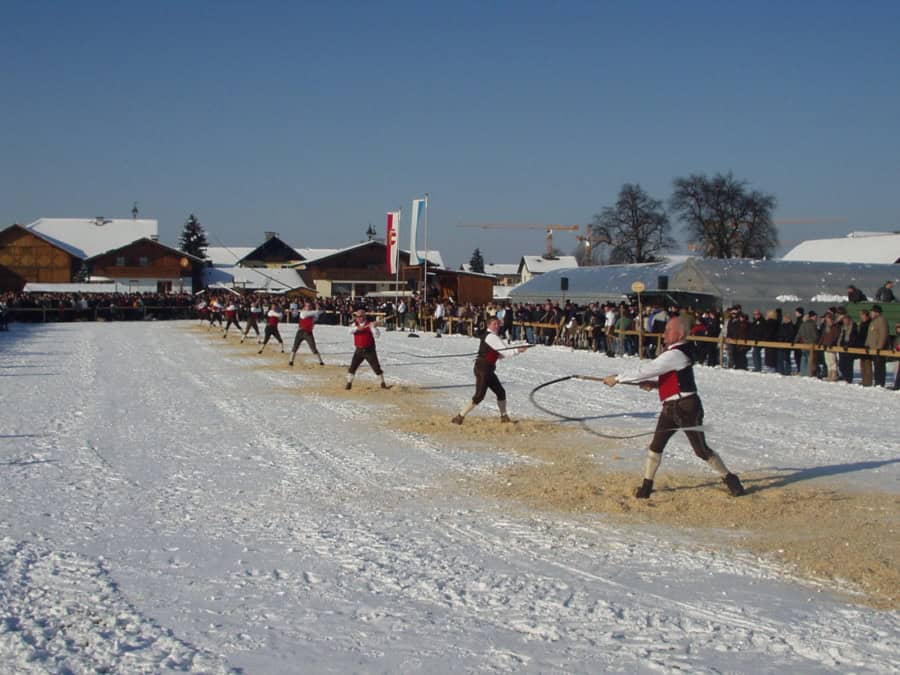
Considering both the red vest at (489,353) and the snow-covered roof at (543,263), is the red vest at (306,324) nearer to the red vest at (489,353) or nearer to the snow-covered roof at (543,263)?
the red vest at (489,353)

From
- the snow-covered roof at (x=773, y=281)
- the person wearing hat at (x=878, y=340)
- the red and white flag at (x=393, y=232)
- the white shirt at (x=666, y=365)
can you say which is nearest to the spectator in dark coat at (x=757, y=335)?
the person wearing hat at (x=878, y=340)

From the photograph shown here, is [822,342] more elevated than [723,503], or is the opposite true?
[822,342]

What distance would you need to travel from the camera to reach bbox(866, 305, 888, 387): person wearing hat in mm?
19391

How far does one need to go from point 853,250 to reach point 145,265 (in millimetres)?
60293

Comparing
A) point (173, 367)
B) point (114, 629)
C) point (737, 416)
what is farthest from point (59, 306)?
point (114, 629)

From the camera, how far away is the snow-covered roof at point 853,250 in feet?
180

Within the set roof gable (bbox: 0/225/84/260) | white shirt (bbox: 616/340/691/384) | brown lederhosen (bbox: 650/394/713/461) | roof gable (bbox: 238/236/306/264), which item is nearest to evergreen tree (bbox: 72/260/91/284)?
roof gable (bbox: 0/225/84/260)

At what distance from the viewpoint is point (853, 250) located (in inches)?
2285

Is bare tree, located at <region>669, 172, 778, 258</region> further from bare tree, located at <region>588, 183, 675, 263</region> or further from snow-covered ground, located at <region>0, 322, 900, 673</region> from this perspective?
snow-covered ground, located at <region>0, 322, 900, 673</region>

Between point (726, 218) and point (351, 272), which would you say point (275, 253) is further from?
point (726, 218)

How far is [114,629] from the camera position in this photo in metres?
5.68

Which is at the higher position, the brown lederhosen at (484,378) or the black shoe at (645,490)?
the brown lederhosen at (484,378)

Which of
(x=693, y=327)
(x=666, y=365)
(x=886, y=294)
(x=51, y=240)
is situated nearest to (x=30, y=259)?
(x=51, y=240)

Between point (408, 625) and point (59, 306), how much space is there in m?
55.7
